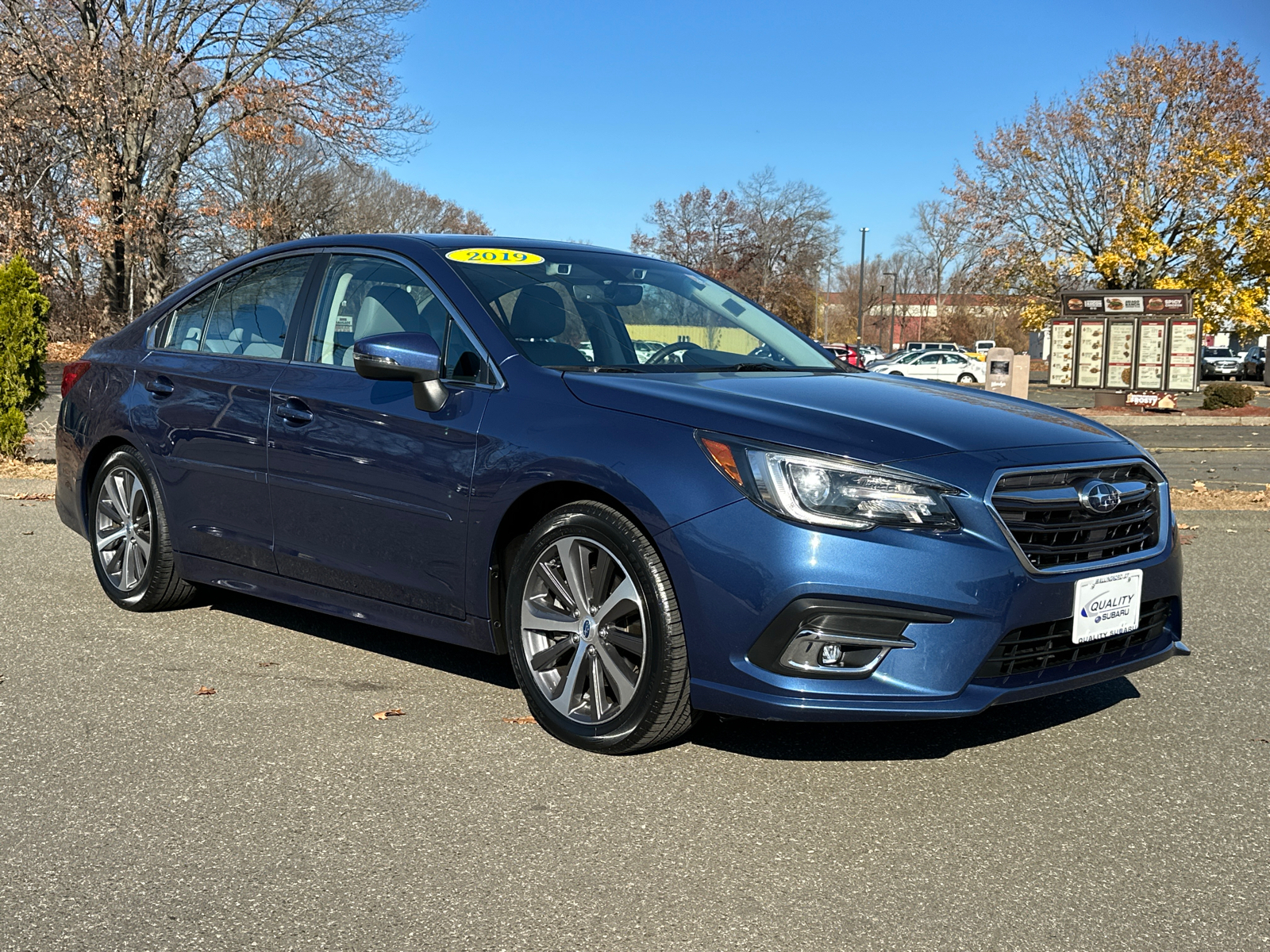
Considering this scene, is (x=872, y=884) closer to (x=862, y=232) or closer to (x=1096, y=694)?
(x=1096, y=694)

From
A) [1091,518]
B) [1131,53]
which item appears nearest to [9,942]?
[1091,518]

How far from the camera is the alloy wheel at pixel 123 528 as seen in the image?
5828 mm

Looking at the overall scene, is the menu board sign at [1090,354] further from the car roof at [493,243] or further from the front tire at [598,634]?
the front tire at [598,634]

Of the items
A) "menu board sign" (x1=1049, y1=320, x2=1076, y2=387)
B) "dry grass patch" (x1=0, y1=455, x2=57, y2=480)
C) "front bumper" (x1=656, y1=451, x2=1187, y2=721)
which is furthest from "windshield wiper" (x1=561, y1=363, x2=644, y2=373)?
"menu board sign" (x1=1049, y1=320, x2=1076, y2=387)

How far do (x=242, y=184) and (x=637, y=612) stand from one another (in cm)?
5764

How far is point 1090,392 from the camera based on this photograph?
3684cm

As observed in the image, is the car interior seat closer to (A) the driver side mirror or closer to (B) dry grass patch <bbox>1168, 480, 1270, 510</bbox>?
(A) the driver side mirror

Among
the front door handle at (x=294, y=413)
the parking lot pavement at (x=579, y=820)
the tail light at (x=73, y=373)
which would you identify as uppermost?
the tail light at (x=73, y=373)

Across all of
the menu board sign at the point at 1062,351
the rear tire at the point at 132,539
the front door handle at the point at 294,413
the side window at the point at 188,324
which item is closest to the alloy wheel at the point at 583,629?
the front door handle at the point at 294,413

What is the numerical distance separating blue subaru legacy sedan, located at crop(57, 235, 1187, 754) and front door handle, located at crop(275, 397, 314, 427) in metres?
0.02

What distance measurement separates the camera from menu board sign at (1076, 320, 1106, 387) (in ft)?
118

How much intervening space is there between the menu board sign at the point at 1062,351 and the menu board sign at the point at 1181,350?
8.86 feet

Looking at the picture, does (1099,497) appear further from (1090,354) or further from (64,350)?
(64,350)

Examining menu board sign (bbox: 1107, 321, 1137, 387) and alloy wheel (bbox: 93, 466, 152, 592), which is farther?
menu board sign (bbox: 1107, 321, 1137, 387)
